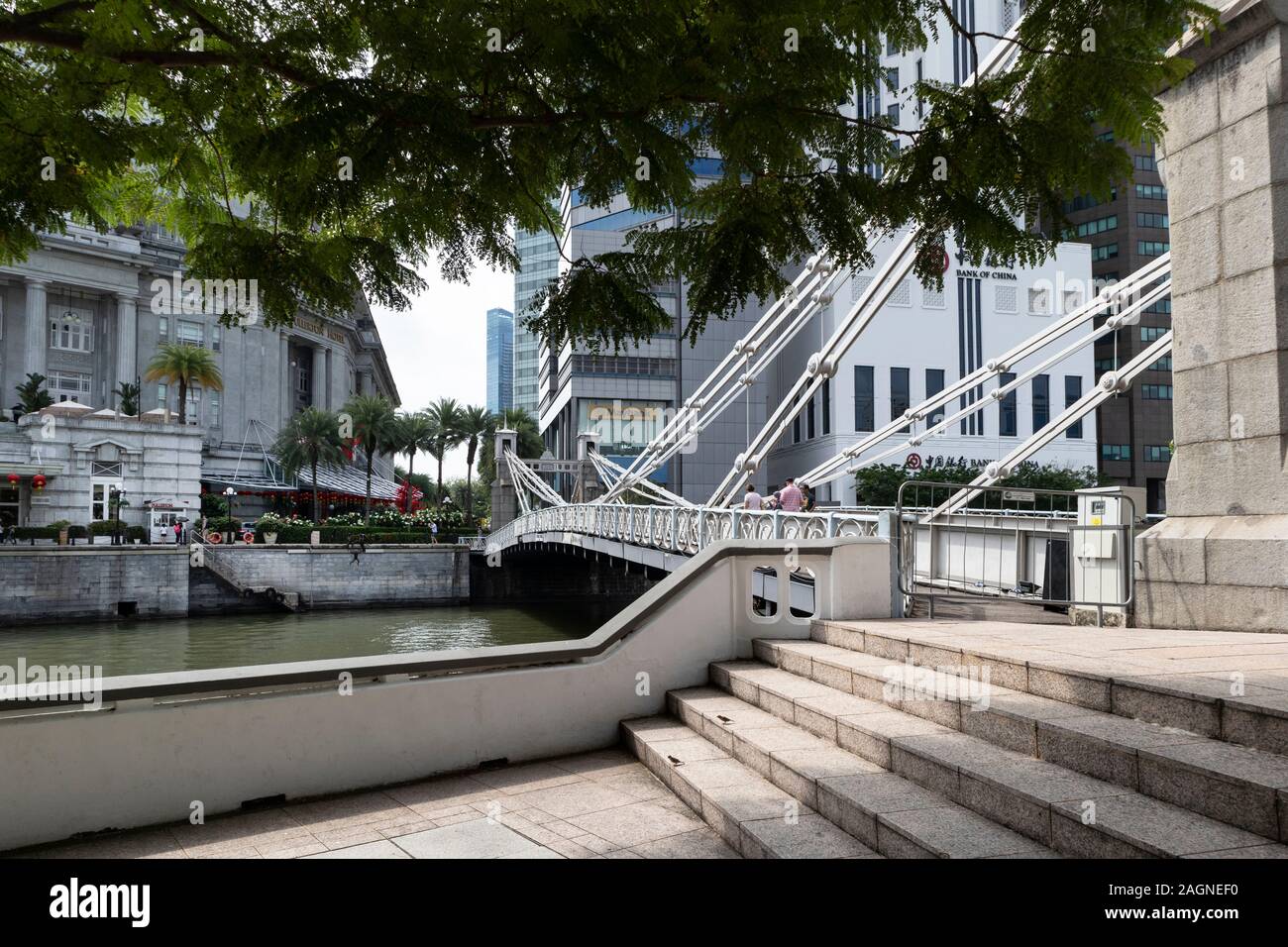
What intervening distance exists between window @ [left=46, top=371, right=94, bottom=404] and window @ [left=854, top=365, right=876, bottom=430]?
4811cm

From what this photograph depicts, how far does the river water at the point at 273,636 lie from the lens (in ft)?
73.4

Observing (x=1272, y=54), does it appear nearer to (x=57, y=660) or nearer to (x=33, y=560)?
(x=57, y=660)

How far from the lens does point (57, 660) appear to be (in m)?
22.1

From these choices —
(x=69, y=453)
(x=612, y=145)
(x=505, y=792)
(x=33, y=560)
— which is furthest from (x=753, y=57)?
(x=69, y=453)

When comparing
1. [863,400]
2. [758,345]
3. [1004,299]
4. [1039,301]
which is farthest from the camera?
[1039,301]

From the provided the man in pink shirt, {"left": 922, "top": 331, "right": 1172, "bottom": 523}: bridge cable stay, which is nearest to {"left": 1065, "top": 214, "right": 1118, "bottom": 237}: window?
the man in pink shirt

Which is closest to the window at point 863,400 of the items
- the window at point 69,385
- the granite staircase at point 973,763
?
the granite staircase at point 973,763

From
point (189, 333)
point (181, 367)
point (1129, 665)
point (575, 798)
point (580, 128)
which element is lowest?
point (575, 798)

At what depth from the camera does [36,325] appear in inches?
1997

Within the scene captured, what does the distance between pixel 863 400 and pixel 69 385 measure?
49.8 m

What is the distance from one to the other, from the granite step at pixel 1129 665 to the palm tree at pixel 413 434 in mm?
54287

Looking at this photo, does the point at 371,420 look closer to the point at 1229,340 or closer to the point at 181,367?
the point at 181,367

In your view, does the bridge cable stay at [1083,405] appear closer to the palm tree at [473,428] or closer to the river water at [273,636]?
the river water at [273,636]

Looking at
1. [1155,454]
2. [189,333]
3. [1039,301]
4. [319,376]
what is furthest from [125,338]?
[1155,454]
